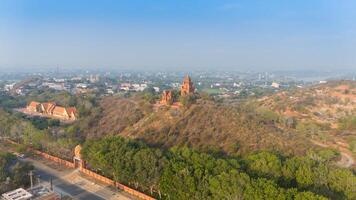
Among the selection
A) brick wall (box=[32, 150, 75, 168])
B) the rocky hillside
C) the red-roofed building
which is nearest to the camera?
brick wall (box=[32, 150, 75, 168])

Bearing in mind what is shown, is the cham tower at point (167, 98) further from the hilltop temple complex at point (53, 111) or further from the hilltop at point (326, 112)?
the hilltop at point (326, 112)

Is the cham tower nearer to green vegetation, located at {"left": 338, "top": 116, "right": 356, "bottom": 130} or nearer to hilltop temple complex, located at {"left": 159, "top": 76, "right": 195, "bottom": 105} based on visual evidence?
hilltop temple complex, located at {"left": 159, "top": 76, "right": 195, "bottom": 105}

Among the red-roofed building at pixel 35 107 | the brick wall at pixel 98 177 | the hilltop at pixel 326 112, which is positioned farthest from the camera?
the red-roofed building at pixel 35 107

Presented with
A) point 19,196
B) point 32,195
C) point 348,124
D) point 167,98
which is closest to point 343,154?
point 348,124

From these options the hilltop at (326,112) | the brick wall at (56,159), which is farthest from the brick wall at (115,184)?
the hilltop at (326,112)

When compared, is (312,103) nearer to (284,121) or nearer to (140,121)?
(284,121)

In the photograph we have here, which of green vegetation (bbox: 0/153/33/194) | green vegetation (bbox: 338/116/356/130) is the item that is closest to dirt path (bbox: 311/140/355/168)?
green vegetation (bbox: 338/116/356/130)

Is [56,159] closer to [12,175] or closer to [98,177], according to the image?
[98,177]
